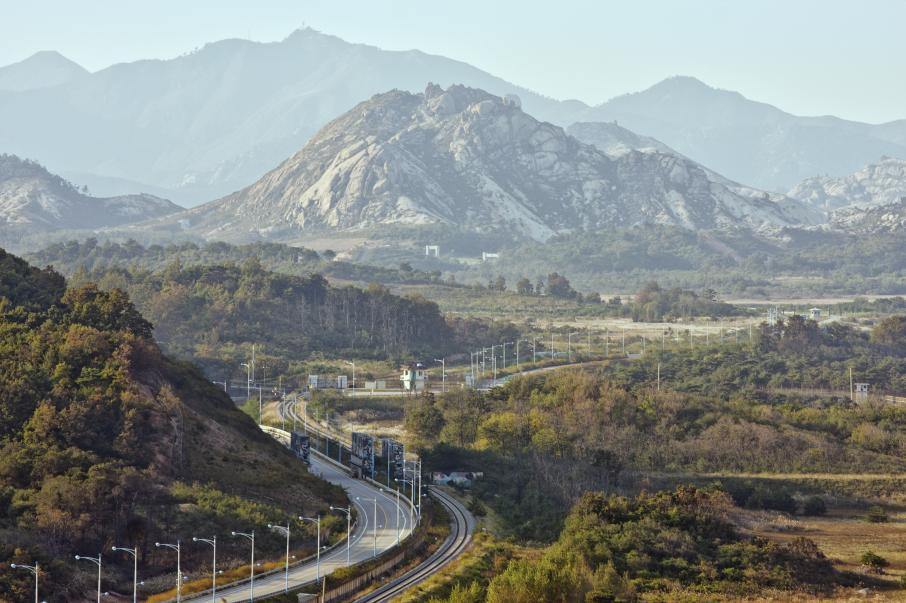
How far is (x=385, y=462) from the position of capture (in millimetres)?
110000

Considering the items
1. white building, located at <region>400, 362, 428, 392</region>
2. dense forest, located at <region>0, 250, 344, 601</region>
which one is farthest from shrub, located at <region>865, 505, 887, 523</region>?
white building, located at <region>400, 362, 428, 392</region>

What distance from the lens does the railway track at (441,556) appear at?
70062mm

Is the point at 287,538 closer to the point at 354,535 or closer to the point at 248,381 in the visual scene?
the point at 354,535

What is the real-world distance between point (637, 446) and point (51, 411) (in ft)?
167

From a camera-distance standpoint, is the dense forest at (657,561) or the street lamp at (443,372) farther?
the street lamp at (443,372)

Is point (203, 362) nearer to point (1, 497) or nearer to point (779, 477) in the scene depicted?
point (779, 477)

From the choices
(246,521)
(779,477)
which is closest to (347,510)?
(246,521)

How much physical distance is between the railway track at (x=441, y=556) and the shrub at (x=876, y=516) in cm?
2850

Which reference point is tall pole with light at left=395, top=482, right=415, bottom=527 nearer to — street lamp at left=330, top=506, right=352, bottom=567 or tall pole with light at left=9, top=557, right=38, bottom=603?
street lamp at left=330, top=506, right=352, bottom=567

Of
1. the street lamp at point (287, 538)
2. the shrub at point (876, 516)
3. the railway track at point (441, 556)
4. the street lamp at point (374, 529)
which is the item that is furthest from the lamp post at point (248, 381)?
the street lamp at point (287, 538)

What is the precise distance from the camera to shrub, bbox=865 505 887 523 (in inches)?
4015

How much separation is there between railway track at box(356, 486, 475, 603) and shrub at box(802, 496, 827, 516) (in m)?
25.1

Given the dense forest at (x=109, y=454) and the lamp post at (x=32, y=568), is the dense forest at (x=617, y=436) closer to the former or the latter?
the dense forest at (x=109, y=454)

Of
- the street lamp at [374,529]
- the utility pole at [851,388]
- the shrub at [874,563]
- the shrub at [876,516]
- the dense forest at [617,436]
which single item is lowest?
the shrub at [874,563]
